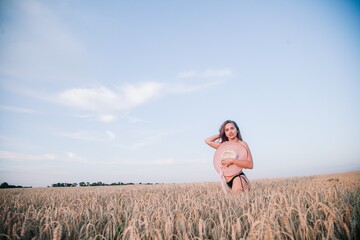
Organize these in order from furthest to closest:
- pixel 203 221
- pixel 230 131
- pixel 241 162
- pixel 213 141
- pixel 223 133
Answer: pixel 213 141
pixel 223 133
pixel 230 131
pixel 241 162
pixel 203 221

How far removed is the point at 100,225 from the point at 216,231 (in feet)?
4.12

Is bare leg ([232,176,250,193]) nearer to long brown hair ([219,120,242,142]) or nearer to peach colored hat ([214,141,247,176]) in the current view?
peach colored hat ([214,141,247,176])

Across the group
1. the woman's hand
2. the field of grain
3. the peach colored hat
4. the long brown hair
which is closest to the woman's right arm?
the long brown hair

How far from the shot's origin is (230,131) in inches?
216

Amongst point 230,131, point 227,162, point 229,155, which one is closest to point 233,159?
point 227,162

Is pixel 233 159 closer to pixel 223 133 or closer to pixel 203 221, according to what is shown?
pixel 223 133

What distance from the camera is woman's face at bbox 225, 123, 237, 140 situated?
548 cm

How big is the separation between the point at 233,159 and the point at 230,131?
83cm

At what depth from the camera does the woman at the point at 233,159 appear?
487cm

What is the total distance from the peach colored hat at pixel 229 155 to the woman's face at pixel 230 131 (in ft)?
0.69

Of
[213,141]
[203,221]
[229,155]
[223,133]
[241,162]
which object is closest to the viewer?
[203,221]

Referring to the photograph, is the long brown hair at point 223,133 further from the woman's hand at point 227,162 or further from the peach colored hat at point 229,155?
the woman's hand at point 227,162

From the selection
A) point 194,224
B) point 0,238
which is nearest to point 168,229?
point 194,224

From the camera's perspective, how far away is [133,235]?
1.65m
